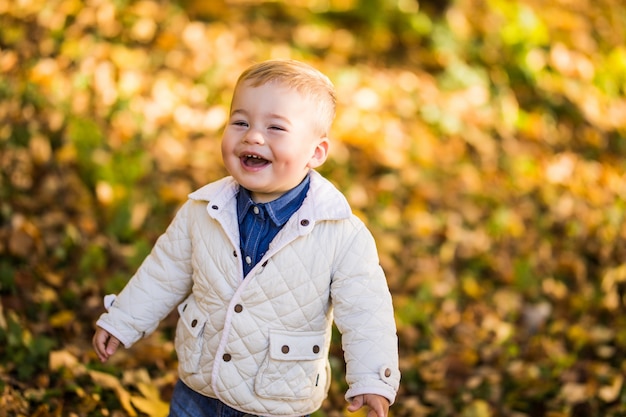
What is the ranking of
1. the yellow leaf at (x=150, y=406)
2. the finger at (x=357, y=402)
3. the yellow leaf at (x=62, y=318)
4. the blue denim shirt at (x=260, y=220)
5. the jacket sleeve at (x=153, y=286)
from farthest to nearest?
the yellow leaf at (x=62, y=318), the yellow leaf at (x=150, y=406), the jacket sleeve at (x=153, y=286), the blue denim shirt at (x=260, y=220), the finger at (x=357, y=402)

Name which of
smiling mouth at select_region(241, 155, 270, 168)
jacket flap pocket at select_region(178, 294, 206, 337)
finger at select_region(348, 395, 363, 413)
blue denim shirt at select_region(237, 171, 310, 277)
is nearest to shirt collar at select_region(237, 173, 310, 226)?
blue denim shirt at select_region(237, 171, 310, 277)

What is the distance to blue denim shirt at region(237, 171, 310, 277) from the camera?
7.92ft

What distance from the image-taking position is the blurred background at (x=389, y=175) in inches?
150

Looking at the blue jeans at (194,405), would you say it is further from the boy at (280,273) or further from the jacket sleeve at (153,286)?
the jacket sleeve at (153,286)

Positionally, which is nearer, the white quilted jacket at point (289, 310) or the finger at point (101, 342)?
the white quilted jacket at point (289, 310)

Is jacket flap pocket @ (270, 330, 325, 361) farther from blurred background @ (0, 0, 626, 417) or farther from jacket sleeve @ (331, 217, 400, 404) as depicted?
blurred background @ (0, 0, 626, 417)

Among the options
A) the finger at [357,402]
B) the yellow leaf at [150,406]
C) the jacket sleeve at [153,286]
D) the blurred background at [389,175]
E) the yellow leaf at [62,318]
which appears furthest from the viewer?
the blurred background at [389,175]

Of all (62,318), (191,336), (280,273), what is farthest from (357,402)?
(62,318)

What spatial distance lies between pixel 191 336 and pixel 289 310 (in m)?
0.34

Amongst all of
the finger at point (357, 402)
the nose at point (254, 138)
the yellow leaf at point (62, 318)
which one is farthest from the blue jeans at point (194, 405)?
the yellow leaf at point (62, 318)

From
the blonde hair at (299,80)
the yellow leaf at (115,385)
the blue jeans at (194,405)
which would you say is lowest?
the yellow leaf at (115,385)

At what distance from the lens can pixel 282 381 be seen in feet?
7.88

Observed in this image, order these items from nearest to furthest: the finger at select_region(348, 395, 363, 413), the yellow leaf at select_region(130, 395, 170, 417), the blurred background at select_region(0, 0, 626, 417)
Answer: the finger at select_region(348, 395, 363, 413) → the yellow leaf at select_region(130, 395, 170, 417) → the blurred background at select_region(0, 0, 626, 417)

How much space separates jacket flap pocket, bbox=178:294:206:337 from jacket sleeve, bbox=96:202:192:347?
77 mm
